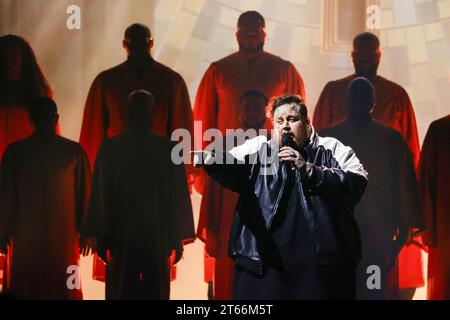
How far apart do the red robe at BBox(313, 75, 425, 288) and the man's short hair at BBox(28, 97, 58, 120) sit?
61.3 inches

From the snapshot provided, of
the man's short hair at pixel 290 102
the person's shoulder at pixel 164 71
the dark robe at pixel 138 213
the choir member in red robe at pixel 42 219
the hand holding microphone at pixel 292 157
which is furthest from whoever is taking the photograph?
the person's shoulder at pixel 164 71

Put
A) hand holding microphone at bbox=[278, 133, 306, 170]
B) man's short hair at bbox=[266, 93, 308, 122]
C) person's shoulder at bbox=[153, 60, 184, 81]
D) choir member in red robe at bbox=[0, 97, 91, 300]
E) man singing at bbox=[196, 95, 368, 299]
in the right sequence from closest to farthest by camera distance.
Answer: hand holding microphone at bbox=[278, 133, 306, 170] < man singing at bbox=[196, 95, 368, 299] < man's short hair at bbox=[266, 93, 308, 122] < choir member in red robe at bbox=[0, 97, 91, 300] < person's shoulder at bbox=[153, 60, 184, 81]

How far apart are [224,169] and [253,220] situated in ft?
0.88

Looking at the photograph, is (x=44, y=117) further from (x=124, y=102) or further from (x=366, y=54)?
(x=366, y=54)

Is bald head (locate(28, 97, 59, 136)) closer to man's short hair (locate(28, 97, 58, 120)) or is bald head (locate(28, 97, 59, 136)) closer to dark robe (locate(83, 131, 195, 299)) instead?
man's short hair (locate(28, 97, 58, 120))

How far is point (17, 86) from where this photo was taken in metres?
4.54

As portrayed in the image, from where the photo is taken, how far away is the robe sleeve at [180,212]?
438 cm

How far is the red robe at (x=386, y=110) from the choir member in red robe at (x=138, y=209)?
92 cm

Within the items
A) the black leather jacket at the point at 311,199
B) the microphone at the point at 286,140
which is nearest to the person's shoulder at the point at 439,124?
the black leather jacket at the point at 311,199

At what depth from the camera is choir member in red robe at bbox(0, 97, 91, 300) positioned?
14.4 ft

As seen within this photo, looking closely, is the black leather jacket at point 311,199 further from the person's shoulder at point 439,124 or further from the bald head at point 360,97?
the person's shoulder at point 439,124

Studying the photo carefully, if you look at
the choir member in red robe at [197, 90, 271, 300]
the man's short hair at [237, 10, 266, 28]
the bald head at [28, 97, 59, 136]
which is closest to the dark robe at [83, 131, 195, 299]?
the choir member in red robe at [197, 90, 271, 300]

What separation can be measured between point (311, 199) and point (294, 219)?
4.8 inches

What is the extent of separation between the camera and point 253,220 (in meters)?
3.35
